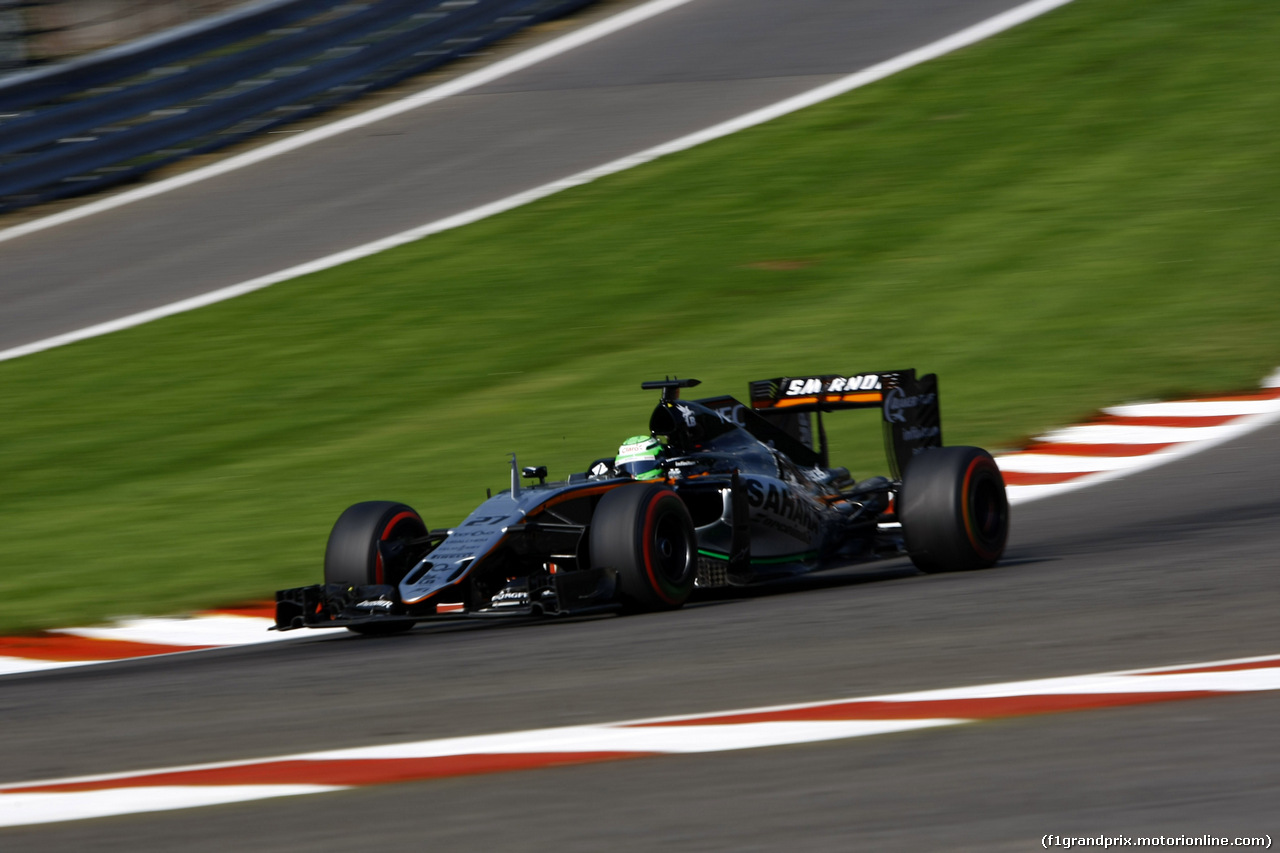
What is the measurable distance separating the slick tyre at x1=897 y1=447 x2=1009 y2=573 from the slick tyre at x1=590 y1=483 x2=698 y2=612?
1231 mm

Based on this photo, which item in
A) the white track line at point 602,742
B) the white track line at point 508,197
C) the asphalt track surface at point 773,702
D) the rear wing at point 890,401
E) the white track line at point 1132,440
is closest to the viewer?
the asphalt track surface at point 773,702

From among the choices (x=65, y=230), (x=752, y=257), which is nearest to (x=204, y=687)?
(x=752, y=257)

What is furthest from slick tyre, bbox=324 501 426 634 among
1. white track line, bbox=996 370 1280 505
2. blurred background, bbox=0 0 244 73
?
blurred background, bbox=0 0 244 73

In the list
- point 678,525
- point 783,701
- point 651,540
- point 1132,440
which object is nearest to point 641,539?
point 651,540

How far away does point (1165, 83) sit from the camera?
19.1 metres

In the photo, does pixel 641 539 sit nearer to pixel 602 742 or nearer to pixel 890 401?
pixel 890 401

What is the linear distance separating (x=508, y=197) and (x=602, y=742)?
13.7 meters

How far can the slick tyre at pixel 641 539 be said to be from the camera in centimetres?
719

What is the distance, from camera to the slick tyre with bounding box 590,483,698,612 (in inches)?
283

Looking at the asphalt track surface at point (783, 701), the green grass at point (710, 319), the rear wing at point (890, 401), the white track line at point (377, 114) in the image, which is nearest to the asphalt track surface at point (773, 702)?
the asphalt track surface at point (783, 701)

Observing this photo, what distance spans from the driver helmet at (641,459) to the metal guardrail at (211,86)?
11856 millimetres

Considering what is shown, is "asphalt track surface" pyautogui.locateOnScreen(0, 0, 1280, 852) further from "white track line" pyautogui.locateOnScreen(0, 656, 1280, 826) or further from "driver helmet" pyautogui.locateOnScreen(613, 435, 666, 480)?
"driver helmet" pyautogui.locateOnScreen(613, 435, 666, 480)

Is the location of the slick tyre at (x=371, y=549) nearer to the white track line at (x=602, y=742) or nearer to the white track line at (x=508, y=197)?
the white track line at (x=602, y=742)

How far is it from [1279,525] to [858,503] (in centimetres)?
206
